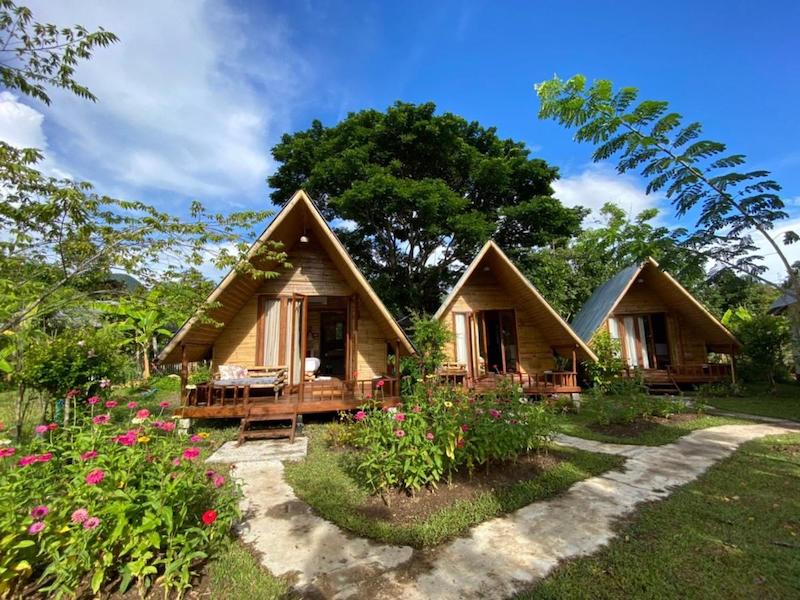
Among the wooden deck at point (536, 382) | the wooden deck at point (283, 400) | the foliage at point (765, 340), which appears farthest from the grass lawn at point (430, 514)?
the foliage at point (765, 340)

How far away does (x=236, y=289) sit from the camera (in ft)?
27.8

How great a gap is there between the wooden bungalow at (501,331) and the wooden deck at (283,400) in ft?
11.5

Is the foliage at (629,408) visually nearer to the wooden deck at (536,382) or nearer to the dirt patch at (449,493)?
the wooden deck at (536,382)

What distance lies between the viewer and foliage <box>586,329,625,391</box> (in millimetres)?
12164

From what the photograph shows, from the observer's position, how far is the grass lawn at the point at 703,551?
271 cm

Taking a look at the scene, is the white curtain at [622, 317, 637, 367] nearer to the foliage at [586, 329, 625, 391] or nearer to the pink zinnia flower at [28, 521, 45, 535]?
the foliage at [586, 329, 625, 391]

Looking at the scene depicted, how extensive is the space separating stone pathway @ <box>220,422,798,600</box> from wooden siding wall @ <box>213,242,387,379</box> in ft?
16.5

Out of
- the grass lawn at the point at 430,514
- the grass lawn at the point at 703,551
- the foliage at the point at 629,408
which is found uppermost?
the foliage at the point at 629,408

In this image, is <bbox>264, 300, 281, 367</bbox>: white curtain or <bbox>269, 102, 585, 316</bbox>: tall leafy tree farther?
<bbox>269, 102, 585, 316</bbox>: tall leafy tree

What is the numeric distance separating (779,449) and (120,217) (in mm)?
10529

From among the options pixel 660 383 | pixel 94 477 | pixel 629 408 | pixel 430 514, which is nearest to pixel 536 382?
pixel 629 408

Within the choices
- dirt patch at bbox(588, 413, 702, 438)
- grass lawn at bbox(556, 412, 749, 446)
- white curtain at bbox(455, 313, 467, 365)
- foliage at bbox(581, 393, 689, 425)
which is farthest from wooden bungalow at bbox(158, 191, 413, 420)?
foliage at bbox(581, 393, 689, 425)

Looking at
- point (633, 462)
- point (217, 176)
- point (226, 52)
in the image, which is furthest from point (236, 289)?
point (633, 462)

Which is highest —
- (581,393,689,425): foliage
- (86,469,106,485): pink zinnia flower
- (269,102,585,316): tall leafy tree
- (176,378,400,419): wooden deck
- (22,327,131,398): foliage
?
(269,102,585,316): tall leafy tree
